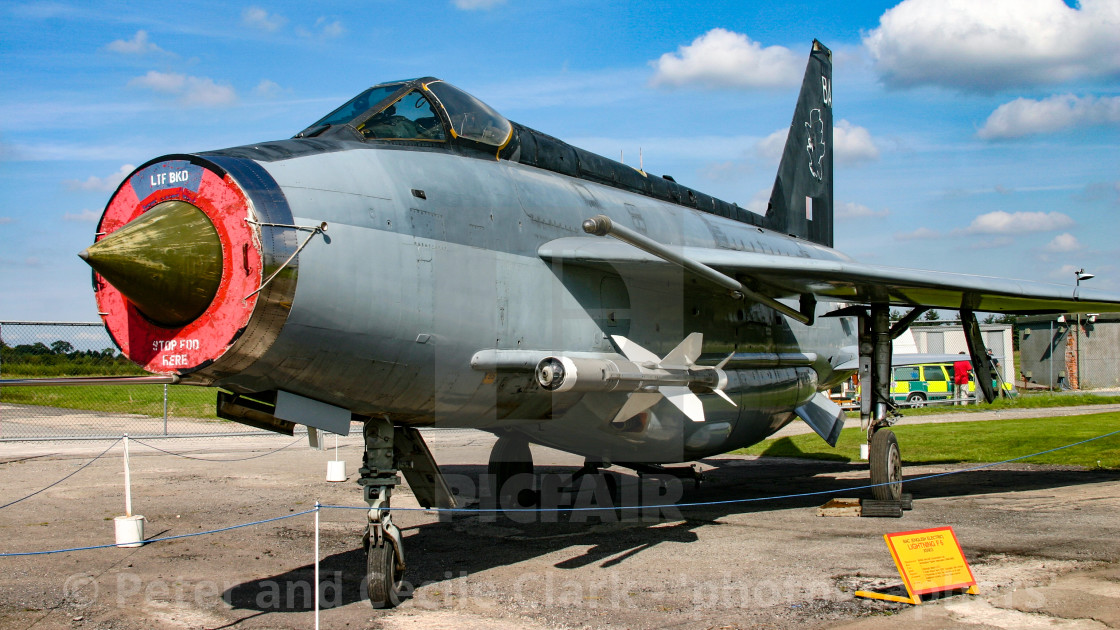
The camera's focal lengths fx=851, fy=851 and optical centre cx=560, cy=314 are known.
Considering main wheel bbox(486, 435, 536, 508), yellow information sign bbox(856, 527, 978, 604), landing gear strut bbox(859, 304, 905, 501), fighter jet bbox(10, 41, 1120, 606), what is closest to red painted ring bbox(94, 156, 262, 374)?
fighter jet bbox(10, 41, 1120, 606)

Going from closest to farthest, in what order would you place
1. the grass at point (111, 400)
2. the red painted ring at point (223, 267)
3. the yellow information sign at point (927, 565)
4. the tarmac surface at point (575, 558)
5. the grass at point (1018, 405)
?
the red painted ring at point (223, 267) → the tarmac surface at point (575, 558) → the yellow information sign at point (927, 565) → the grass at point (111, 400) → the grass at point (1018, 405)

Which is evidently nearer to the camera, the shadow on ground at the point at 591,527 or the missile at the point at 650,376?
the missile at the point at 650,376

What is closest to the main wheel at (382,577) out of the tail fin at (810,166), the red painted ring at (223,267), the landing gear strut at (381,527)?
the landing gear strut at (381,527)

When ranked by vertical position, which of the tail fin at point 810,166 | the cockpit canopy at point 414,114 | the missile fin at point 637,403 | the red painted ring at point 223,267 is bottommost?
the missile fin at point 637,403

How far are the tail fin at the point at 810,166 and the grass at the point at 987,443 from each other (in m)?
4.85

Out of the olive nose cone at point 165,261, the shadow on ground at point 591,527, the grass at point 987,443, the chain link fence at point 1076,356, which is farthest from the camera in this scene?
the chain link fence at point 1076,356

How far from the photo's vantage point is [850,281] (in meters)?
→ 9.21

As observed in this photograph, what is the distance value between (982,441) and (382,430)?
15.6 m

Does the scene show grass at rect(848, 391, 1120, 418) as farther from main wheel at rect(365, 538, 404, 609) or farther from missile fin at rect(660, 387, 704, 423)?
main wheel at rect(365, 538, 404, 609)

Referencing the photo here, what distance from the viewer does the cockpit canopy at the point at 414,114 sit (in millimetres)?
7062

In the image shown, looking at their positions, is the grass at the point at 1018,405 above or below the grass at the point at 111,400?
below

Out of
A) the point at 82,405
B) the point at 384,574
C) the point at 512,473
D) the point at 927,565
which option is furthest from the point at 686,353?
the point at 82,405

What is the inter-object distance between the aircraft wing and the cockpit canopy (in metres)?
1.31

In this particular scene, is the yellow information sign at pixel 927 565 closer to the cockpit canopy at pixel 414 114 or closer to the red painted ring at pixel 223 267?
the cockpit canopy at pixel 414 114
